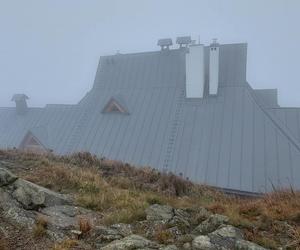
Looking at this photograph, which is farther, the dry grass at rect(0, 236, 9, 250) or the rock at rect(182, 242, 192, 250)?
the rock at rect(182, 242, 192, 250)

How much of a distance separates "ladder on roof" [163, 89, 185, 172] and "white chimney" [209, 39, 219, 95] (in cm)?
187

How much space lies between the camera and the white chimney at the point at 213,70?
21344 mm

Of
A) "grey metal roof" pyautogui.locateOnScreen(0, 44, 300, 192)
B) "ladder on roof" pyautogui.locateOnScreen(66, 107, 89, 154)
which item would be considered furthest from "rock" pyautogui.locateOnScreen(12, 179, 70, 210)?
"ladder on roof" pyautogui.locateOnScreen(66, 107, 89, 154)

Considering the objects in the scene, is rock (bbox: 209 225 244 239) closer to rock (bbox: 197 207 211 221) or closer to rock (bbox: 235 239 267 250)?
rock (bbox: 235 239 267 250)

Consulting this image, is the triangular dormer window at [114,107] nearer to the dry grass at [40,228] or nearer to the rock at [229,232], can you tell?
the dry grass at [40,228]

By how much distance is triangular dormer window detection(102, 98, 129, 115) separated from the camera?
74.2ft

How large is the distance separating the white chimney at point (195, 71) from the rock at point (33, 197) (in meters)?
15.7

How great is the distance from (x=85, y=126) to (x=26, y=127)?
5642 mm

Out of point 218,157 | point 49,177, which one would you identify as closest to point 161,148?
point 218,157

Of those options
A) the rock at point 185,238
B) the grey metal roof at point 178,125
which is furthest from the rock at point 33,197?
→ the grey metal roof at point 178,125

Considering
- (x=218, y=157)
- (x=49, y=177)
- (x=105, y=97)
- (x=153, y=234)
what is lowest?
(x=153, y=234)

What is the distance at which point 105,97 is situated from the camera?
24.6m

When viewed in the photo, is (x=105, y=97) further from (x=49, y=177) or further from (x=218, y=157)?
(x=49, y=177)

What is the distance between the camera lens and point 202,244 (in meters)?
4.92
